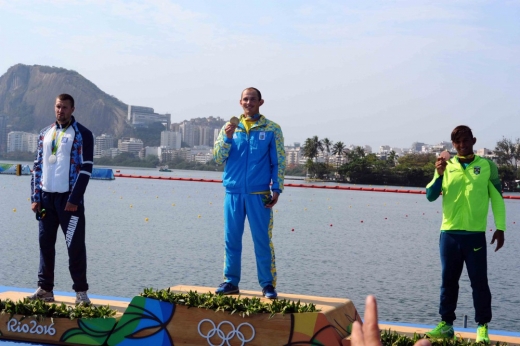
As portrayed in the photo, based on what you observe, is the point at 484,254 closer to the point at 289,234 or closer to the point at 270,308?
the point at 270,308

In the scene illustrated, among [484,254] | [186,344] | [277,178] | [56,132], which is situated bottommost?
[186,344]

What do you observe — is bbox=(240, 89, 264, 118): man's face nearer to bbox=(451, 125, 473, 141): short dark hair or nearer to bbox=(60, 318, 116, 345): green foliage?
bbox=(451, 125, 473, 141): short dark hair

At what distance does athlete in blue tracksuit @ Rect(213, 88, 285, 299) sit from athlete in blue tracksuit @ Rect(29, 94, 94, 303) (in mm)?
1226

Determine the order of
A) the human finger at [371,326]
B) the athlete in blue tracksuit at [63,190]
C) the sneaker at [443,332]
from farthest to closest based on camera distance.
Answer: the athlete in blue tracksuit at [63,190], the sneaker at [443,332], the human finger at [371,326]

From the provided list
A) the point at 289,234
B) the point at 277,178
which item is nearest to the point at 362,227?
the point at 289,234

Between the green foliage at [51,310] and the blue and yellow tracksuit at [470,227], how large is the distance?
8.82ft

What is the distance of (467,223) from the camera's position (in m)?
5.35

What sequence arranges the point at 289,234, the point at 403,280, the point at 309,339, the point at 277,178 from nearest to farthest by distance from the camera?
1. the point at 309,339
2. the point at 277,178
3. the point at 403,280
4. the point at 289,234

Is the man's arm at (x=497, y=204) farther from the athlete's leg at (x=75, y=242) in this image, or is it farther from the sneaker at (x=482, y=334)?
the athlete's leg at (x=75, y=242)

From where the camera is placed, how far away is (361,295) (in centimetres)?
1204

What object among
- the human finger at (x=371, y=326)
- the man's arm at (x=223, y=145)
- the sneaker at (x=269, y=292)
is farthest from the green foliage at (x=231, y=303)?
the human finger at (x=371, y=326)

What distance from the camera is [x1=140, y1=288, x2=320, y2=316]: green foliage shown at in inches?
190

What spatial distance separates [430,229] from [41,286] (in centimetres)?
2295

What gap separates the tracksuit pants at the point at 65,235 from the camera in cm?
589
